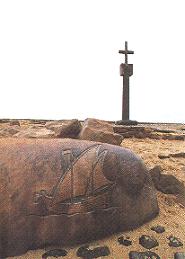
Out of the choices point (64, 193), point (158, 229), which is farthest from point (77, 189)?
point (158, 229)

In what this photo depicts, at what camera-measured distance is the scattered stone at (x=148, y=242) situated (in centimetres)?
247

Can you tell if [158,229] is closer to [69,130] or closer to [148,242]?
[148,242]

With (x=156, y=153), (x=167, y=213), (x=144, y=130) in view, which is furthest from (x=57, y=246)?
(x=144, y=130)

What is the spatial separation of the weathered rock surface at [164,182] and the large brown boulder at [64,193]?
463 millimetres

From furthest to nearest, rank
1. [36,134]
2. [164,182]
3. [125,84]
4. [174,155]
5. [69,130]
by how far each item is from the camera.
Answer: [125,84] → [174,155] → [69,130] → [36,134] → [164,182]

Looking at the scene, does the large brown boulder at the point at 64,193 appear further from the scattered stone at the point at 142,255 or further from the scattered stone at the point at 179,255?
the scattered stone at the point at 179,255

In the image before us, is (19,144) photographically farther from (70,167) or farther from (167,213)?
(167,213)

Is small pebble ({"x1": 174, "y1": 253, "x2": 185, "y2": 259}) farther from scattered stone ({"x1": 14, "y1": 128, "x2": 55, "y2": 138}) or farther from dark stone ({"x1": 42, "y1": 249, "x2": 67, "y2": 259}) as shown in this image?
scattered stone ({"x1": 14, "y1": 128, "x2": 55, "y2": 138})

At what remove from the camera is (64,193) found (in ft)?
7.97

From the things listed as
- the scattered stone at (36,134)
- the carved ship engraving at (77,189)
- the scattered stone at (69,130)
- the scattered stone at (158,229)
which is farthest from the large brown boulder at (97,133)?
the scattered stone at (158,229)

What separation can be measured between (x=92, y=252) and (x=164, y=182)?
3.94 ft

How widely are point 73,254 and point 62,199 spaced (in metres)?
0.39

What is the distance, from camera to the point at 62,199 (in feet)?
7.93

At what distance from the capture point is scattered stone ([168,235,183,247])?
2510mm
